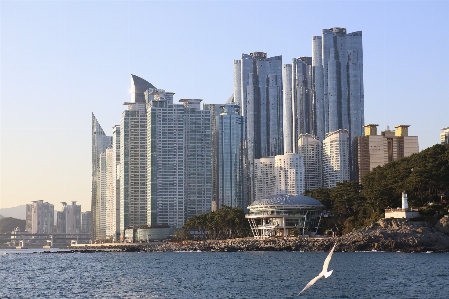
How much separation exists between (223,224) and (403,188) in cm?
4962

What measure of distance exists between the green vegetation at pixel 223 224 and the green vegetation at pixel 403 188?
29.0m

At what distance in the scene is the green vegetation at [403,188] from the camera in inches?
4865

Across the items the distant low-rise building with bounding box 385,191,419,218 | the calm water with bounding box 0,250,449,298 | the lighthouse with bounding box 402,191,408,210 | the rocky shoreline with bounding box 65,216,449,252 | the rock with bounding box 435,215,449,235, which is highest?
the lighthouse with bounding box 402,191,408,210

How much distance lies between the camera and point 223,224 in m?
166

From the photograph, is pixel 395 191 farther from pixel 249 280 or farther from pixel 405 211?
pixel 249 280

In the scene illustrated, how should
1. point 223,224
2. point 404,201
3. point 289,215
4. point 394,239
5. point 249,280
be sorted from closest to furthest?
point 249,280 < point 394,239 < point 404,201 < point 289,215 < point 223,224

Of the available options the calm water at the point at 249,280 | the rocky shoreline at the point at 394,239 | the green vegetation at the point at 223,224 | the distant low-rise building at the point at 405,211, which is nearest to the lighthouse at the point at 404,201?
the distant low-rise building at the point at 405,211

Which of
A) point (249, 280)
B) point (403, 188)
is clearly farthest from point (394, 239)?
point (249, 280)

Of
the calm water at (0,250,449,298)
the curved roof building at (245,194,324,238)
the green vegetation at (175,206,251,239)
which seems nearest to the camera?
the calm water at (0,250,449,298)

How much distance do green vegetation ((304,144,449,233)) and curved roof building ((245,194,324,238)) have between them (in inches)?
520

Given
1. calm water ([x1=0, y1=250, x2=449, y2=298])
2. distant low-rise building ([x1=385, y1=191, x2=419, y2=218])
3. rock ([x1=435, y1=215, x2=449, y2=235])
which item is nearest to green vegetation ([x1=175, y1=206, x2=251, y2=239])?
distant low-rise building ([x1=385, y1=191, x2=419, y2=218])

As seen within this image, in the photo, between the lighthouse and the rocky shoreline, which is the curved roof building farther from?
the lighthouse

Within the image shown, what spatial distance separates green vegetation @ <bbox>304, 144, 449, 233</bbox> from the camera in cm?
12356

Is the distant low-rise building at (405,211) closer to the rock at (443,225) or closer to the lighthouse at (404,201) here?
the lighthouse at (404,201)
